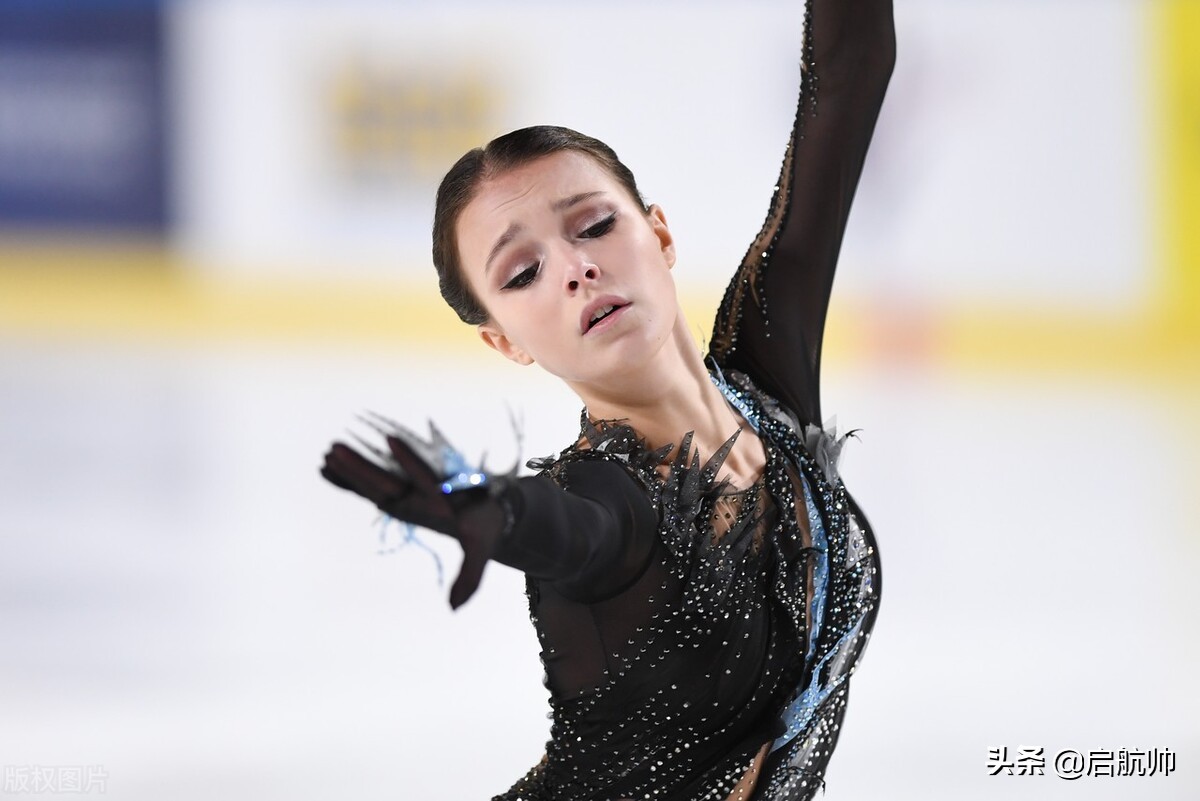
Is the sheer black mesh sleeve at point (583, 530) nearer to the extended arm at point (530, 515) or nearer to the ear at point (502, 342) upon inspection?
the extended arm at point (530, 515)

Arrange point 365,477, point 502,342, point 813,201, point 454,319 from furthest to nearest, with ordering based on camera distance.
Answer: point 454,319 → point 813,201 → point 502,342 → point 365,477

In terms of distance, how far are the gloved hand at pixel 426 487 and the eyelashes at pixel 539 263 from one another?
0.48 metres

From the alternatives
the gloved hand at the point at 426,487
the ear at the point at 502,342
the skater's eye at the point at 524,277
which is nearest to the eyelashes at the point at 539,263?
the skater's eye at the point at 524,277

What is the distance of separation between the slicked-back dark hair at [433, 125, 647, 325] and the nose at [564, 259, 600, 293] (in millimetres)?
145

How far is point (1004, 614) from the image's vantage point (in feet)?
12.3

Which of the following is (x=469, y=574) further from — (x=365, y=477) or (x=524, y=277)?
(x=524, y=277)

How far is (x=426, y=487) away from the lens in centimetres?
102

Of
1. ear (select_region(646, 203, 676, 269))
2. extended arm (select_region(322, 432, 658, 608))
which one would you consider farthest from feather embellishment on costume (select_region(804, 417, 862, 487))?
extended arm (select_region(322, 432, 658, 608))

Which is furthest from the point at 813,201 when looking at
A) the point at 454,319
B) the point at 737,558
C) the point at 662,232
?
the point at 454,319

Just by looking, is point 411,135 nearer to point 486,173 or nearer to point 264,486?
point 264,486

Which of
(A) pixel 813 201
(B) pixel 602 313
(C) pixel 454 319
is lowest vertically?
(B) pixel 602 313

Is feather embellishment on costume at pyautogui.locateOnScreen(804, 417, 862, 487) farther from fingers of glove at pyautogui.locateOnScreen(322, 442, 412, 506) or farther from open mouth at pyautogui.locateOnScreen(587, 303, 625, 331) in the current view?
fingers of glove at pyautogui.locateOnScreen(322, 442, 412, 506)

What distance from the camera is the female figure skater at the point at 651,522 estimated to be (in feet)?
4.61

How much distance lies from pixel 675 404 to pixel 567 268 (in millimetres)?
217
